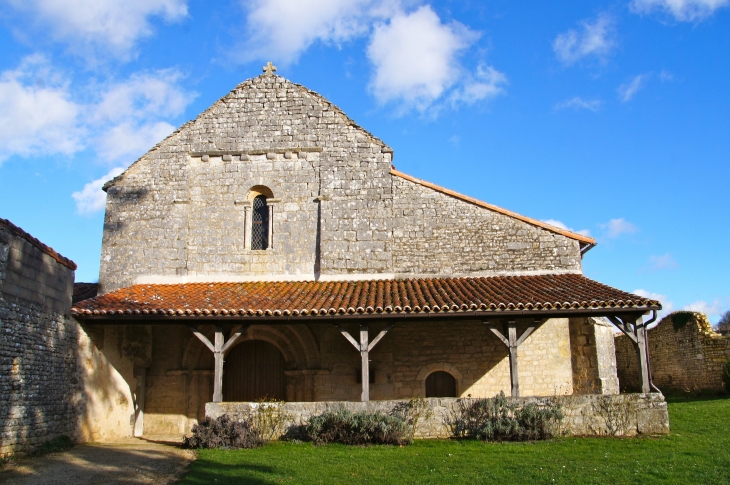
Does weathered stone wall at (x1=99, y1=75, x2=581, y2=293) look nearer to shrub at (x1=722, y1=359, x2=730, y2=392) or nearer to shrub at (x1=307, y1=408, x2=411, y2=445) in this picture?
shrub at (x1=307, y1=408, x2=411, y2=445)

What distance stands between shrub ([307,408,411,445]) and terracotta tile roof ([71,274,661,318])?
1.86 m

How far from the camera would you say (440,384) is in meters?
13.4

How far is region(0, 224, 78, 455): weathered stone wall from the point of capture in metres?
9.24

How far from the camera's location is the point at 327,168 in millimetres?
14695

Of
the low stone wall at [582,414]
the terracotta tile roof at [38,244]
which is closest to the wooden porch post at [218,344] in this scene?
the low stone wall at [582,414]

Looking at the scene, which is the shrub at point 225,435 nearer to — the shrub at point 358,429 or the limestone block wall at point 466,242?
the shrub at point 358,429

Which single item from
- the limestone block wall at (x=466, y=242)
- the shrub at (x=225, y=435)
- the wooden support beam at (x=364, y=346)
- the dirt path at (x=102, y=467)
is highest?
the limestone block wall at (x=466, y=242)

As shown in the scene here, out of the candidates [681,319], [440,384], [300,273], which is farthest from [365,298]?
[681,319]

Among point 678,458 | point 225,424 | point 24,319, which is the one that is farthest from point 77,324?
point 678,458

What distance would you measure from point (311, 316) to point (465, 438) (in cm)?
350

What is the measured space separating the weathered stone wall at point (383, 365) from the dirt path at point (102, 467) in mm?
2545

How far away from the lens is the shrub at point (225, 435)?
10.2 m

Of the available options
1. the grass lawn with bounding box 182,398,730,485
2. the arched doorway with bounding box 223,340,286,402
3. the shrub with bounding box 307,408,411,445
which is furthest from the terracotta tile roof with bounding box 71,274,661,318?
the grass lawn with bounding box 182,398,730,485

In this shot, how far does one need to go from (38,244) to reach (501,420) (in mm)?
8455
